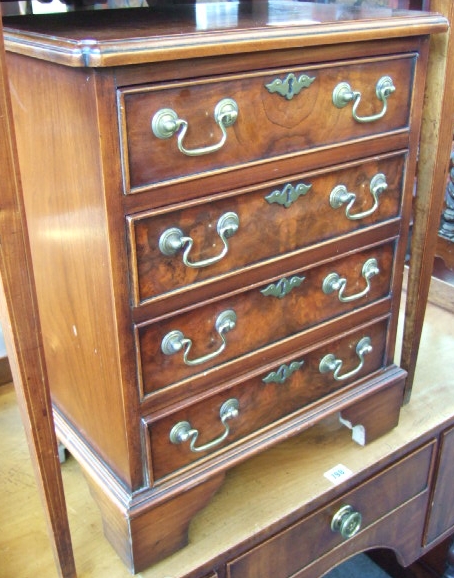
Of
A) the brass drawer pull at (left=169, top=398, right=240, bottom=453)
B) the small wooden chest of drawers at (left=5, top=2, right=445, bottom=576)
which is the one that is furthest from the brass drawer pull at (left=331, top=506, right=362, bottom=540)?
the brass drawer pull at (left=169, top=398, right=240, bottom=453)

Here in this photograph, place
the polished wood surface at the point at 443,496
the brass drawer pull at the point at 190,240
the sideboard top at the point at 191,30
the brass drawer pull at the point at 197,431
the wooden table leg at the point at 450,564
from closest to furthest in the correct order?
1. the sideboard top at the point at 191,30
2. the brass drawer pull at the point at 190,240
3. the brass drawer pull at the point at 197,431
4. the polished wood surface at the point at 443,496
5. the wooden table leg at the point at 450,564

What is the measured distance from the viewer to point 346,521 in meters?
1.04

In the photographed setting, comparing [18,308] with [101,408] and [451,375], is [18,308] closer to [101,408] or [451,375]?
[101,408]

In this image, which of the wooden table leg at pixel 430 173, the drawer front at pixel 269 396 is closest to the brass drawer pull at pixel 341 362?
the drawer front at pixel 269 396

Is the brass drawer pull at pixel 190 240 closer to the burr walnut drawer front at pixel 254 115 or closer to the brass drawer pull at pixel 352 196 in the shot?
the burr walnut drawer front at pixel 254 115

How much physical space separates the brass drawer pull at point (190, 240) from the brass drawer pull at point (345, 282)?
21cm

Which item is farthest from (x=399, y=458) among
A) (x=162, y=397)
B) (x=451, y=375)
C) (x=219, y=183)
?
(x=219, y=183)

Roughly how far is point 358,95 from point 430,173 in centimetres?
24

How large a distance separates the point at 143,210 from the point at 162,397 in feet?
0.79

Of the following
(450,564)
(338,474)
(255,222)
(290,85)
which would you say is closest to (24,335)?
(255,222)

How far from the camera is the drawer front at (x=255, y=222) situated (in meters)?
0.70

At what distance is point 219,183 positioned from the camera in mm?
723

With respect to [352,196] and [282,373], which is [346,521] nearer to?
[282,373]

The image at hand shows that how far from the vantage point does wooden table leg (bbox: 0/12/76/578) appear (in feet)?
1.96
